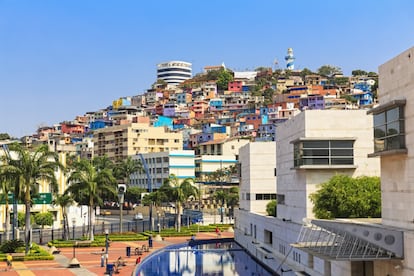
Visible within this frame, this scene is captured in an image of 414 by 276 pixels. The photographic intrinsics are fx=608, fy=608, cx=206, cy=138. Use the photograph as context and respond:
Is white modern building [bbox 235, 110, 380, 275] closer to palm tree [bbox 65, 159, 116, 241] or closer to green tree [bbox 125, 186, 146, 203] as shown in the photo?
palm tree [bbox 65, 159, 116, 241]

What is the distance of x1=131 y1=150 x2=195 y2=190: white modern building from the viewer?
130000mm

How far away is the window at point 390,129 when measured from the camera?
81.3ft

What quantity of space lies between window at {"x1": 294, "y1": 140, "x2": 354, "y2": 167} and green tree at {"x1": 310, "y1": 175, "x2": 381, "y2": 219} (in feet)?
5.26

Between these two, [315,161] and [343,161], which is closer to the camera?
[315,161]

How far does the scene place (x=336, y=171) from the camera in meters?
42.6

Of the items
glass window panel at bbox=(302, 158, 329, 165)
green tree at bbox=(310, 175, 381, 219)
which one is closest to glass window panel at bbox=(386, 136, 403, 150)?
green tree at bbox=(310, 175, 381, 219)

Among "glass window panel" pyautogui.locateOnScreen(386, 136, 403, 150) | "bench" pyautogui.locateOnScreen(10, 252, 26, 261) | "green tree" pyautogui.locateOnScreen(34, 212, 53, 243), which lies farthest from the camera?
"green tree" pyautogui.locateOnScreen(34, 212, 53, 243)

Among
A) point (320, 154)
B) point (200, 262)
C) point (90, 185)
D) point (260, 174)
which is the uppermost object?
point (320, 154)

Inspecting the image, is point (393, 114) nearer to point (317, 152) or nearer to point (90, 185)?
point (317, 152)

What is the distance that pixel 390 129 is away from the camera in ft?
83.9

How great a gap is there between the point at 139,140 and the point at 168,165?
2587 centimetres

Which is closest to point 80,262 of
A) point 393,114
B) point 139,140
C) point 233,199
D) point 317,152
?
point 317,152

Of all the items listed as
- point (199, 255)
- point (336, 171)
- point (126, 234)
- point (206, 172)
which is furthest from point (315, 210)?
point (206, 172)

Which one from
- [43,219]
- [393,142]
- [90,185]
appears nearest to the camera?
[393,142]
